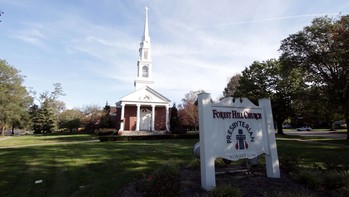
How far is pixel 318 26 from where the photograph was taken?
74.7 feet

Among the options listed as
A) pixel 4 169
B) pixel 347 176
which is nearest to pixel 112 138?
pixel 4 169

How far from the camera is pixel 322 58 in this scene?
22016mm

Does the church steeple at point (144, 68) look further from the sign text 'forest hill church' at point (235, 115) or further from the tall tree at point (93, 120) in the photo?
the sign text 'forest hill church' at point (235, 115)

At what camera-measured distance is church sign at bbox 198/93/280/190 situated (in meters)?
6.03

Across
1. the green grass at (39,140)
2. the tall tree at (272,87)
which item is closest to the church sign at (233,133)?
the green grass at (39,140)

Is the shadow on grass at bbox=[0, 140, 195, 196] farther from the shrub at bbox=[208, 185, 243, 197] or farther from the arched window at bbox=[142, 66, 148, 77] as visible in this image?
the arched window at bbox=[142, 66, 148, 77]

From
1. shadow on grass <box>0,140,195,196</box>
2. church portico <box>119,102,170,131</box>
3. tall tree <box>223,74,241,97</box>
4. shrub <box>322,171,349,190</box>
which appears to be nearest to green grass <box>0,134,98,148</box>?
church portico <box>119,102,170,131</box>

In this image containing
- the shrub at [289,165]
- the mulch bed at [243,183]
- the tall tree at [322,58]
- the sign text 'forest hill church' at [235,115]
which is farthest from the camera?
the tall tree at [322,58]

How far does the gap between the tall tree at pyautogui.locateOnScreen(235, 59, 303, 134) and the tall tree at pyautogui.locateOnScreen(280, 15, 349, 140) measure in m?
8.55

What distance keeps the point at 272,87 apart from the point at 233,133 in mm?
30613

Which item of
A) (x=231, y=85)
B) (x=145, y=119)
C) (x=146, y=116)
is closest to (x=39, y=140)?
(x=145, y=119)

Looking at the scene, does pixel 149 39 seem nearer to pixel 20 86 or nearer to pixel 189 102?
pixel 189 102

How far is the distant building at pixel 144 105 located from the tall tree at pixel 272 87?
11.8 meters

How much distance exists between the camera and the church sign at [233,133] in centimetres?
603
